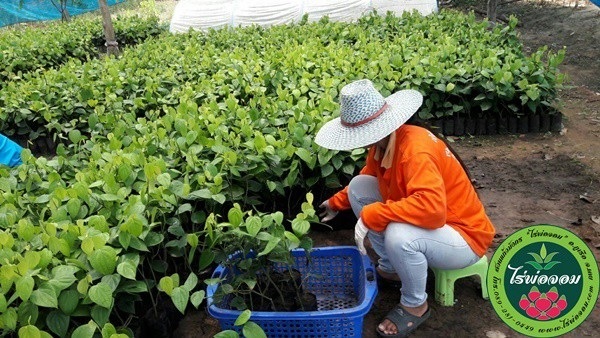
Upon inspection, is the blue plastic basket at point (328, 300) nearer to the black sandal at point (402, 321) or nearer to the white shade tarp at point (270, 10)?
the black sandal at point (402, 321)

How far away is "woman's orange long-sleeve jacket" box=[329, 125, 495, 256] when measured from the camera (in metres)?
2.09

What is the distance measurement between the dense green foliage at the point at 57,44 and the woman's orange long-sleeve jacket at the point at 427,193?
520 cm

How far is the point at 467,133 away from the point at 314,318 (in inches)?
130

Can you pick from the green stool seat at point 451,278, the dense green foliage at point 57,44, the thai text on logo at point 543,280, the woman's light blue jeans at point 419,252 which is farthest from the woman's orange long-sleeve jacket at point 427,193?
the dense green foliage at point 57,44

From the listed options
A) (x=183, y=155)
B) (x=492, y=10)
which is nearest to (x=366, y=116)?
(x=183, y=155)

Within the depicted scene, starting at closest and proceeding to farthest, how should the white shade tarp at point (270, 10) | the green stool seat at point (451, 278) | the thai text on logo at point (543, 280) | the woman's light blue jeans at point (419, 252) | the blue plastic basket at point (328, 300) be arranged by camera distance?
the thai text on logo at point (543, 280) → the blue plastic basket at point (328, 300) → the woman's light blue jeans at point (419, 252) → the green stool seat at point (451, 278) → the white shade tarp at point (270, 10)

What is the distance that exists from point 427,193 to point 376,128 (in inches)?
13.3

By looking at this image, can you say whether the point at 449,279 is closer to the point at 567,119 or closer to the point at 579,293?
the point at 579,293

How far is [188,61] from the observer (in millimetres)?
5727

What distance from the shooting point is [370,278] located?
7.42 feet

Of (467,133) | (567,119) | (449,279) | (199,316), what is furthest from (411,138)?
(567,119)

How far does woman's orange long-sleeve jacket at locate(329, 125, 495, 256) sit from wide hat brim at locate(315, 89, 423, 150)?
0.09m

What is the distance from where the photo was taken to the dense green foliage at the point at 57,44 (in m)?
7.62

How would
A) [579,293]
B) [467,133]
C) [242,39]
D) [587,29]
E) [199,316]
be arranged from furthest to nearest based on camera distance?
[587,29], [242,39], [467,133], [199,316], [579,293]
